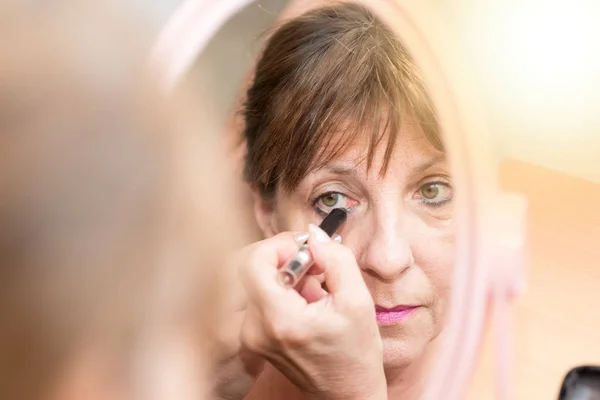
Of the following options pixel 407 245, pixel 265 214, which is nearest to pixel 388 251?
pixel 407 245

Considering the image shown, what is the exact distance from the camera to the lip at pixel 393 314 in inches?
21.9

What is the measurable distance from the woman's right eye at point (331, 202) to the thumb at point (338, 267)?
0.04 metres

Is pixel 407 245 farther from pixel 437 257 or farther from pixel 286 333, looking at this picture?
pixel 286 333

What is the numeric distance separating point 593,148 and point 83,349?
49cm

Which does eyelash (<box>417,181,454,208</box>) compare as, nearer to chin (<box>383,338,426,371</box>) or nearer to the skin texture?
the skin texture

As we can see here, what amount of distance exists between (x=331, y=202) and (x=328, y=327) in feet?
0.39

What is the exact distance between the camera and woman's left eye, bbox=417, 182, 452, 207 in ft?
1.78

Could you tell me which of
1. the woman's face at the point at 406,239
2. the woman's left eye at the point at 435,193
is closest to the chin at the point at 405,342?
the woman's face at the point at 406,239

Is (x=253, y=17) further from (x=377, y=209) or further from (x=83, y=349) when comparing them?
(x=83, y=349)

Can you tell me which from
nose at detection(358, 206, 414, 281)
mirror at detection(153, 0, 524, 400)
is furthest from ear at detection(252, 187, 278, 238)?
nose at detection(358, 206, 414, 281)

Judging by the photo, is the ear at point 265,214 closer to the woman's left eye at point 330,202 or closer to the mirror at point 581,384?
the woman's left eye at point 330,202

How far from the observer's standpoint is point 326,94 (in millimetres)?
586

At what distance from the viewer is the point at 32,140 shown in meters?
0.55

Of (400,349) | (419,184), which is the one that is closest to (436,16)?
(419,184)
